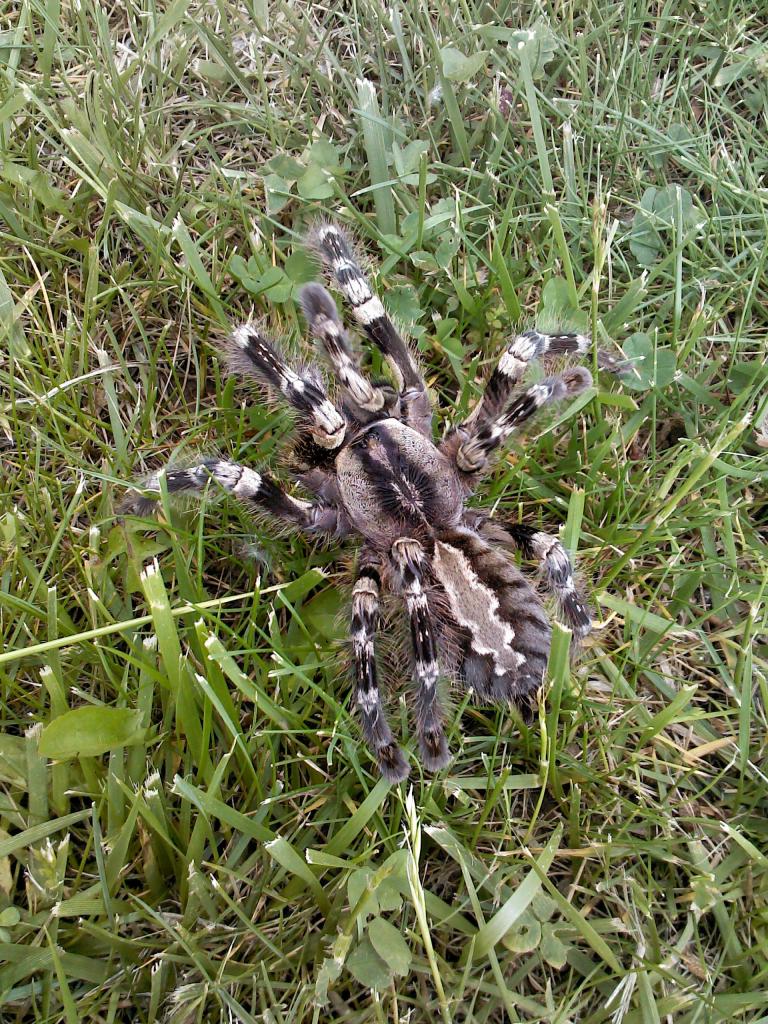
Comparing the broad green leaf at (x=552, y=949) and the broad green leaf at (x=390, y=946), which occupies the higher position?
the broad green leaf at (x=390, y=946)

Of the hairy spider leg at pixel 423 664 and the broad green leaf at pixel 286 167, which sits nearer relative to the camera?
the hairy spider leg at pixel 423 664

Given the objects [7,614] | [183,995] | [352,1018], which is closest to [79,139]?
[7,614]

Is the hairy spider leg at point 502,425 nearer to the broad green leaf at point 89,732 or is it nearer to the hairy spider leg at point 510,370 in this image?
the hairy spider leg at point 510,370

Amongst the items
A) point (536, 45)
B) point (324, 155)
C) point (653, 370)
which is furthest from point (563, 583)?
point (536, 45)

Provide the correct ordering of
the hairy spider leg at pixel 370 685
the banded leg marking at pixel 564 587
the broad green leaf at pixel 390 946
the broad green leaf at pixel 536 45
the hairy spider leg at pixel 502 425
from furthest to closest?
the broad green leaf at pixel 536 45
the hairy spider leg at pixel 502 425
the banded leg marking at pixel 564 587
the hairy spider leg at pixel 370 685
the broad green leaf at pixel 390 946

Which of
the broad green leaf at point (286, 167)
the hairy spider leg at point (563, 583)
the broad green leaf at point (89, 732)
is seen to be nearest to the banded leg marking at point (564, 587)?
the hairy spider leg at point (563, 583)

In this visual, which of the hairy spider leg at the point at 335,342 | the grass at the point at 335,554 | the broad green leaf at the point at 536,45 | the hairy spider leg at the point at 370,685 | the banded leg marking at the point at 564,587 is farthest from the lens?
the broad green leaf at the point at 536,45

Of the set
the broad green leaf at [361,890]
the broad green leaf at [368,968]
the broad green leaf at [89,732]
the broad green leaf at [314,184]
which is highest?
the broad green leaf at [314,184]

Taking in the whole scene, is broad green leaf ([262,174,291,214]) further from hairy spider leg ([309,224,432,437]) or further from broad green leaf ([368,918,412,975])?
broad green leaf ([368,918,412,975])

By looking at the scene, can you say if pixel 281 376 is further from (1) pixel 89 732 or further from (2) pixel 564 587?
(1) pixel 89 732
